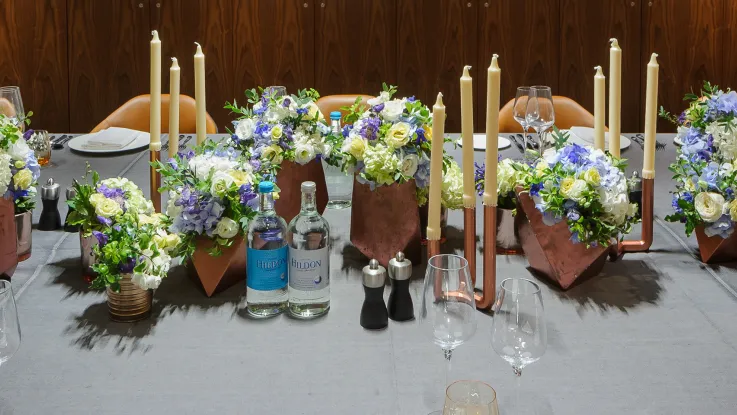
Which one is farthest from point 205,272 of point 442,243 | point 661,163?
point 661,163

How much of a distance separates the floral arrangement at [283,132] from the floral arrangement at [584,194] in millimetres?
431

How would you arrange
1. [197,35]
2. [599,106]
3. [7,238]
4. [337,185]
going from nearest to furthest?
[7,238], [599,106], [337,185], [197,35]

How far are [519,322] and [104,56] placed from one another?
11.0 ft

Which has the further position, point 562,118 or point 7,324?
point 562,118

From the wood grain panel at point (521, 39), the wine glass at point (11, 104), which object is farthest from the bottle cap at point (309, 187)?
the wood grain panel at point (521, 39)

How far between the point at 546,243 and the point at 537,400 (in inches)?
16.4

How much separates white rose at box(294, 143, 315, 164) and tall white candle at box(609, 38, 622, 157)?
1.86 ft

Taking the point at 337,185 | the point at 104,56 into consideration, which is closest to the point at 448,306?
the point at 337,185

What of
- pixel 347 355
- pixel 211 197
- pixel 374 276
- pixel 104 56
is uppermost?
pixel 104 56

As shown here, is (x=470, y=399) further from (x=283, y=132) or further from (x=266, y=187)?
(x=283, y=132)

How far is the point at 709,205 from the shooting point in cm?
165

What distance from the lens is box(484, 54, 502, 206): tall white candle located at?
134 centimetres

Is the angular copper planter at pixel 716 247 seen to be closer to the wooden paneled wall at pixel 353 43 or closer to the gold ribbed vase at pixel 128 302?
the gold ribbed vase at pixel 128 302

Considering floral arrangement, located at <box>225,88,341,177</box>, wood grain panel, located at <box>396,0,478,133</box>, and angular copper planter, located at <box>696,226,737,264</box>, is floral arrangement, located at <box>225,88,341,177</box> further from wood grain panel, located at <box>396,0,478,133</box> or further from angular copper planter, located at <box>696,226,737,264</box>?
wood grain panel, located at <box>396,0,478,133</box>
